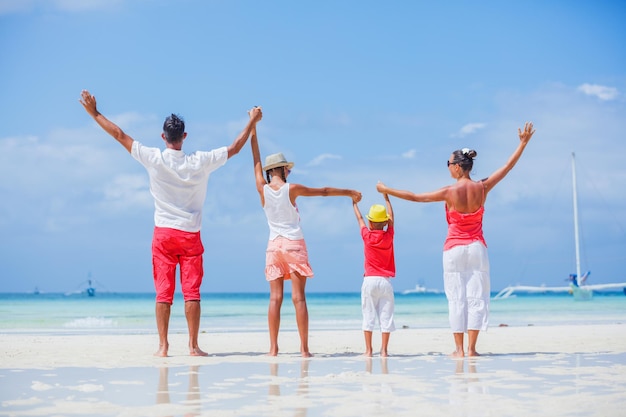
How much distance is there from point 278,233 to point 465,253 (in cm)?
182

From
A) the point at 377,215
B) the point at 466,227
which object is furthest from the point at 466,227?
the point at 377,215

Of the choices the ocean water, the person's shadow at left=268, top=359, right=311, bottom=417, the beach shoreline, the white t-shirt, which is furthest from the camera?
the ocean water

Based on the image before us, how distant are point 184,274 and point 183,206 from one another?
25.8 inches

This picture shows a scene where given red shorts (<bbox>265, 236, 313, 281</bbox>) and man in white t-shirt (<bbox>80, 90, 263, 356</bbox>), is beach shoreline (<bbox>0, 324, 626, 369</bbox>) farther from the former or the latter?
red shorts (<bbox>265, 236, 313, 281</bbox>)

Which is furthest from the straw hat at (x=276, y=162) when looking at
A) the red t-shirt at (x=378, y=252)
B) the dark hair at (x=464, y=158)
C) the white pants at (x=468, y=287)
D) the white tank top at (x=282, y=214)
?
the white pants at (x=468, y=287)

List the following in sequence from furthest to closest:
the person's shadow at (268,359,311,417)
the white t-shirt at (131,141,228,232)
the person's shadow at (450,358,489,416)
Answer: the white t-shirt at (131,141,228,232)
the person's shadow at (450,358,489,416)
the person's shadow at (268,359,311,417)

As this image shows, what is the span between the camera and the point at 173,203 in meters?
7.36

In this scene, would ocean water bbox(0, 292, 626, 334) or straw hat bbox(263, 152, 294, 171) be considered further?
ocean water bbox(0, 292, 626, 334)

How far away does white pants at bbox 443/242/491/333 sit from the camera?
7355 mm

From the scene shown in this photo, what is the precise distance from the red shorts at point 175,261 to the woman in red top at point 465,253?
1.93m

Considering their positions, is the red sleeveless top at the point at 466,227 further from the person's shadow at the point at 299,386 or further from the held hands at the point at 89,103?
the held hands at the point at 89,103

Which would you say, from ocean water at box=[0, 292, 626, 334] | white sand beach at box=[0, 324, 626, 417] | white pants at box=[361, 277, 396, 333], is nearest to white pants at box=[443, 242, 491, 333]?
white sand beach at box=[0, 324, 626, 417]

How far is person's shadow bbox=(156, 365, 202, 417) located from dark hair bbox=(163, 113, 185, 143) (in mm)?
2334

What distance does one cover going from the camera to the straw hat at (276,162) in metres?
7.52
